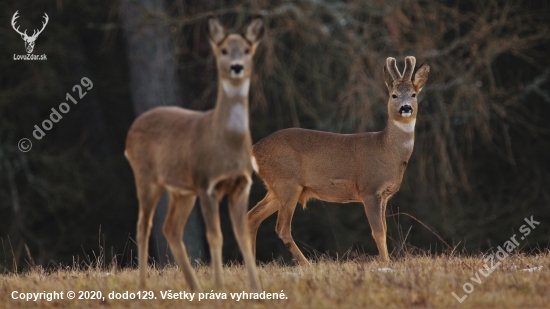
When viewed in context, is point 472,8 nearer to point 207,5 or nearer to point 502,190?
point 502,190

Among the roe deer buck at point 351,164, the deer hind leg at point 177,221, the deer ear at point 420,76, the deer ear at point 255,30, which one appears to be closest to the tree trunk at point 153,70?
the roe deer buck at point 351,164

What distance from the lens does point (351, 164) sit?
32.0ft

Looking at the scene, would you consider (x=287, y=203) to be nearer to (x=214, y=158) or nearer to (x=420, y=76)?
(x=420, y=76)

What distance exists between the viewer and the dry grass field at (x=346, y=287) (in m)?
6.43

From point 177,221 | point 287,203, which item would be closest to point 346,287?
point 177,221

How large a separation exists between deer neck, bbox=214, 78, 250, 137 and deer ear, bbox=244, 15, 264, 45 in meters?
0.33

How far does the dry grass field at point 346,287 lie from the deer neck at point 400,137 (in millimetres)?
1685

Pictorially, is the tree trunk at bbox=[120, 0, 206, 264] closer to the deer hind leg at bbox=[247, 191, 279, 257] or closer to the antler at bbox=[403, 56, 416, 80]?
the deer hind leg at bbox=[247, 191, 279, 257]

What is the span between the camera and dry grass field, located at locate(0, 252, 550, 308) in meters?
6.43

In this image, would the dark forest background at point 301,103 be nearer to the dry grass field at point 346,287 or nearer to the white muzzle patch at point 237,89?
the dry grass field at point 346,287

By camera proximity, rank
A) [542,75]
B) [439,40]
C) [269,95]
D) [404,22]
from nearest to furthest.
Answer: [404,22]
[439,40]
[542,75]
[269,95]

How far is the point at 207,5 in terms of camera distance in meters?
15.4

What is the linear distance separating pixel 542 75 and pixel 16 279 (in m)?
10.2

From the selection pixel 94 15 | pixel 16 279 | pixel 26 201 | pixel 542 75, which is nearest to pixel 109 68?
pixel 94 15
